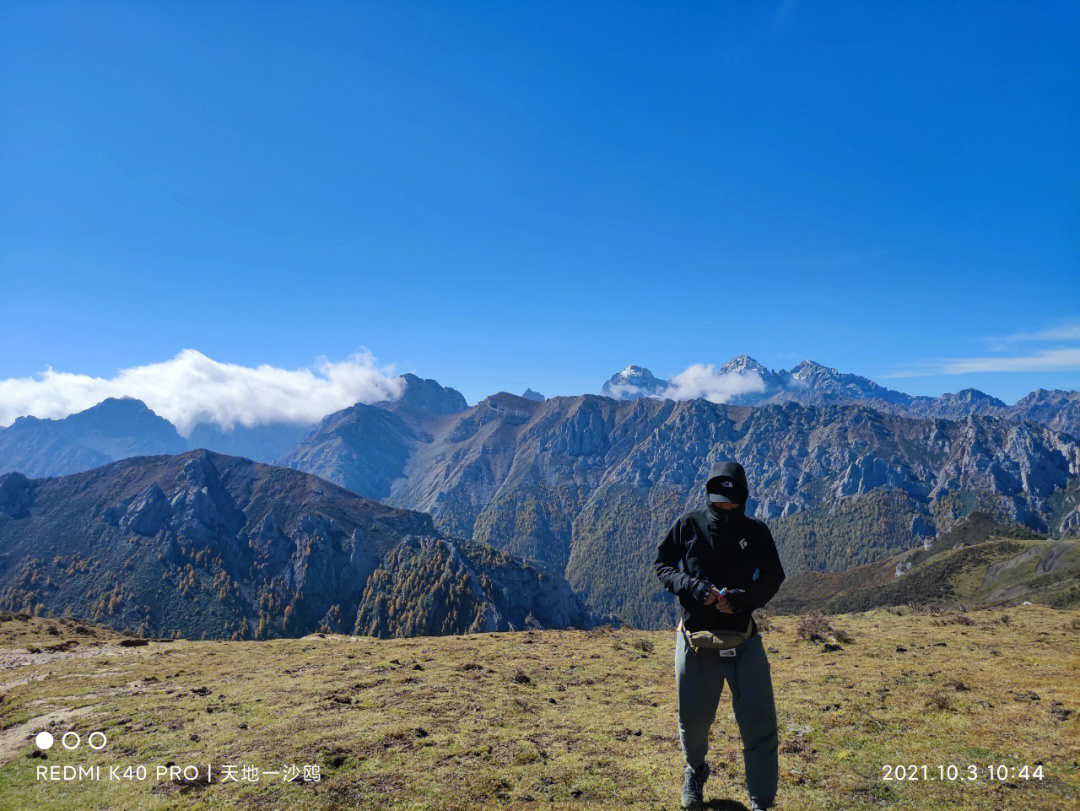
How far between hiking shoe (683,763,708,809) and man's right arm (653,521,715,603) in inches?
120

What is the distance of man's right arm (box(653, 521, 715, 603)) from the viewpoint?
8.73 m

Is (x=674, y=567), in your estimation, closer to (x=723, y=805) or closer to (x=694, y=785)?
(x=694, y=785)

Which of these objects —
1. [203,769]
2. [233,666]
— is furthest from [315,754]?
[233,666]

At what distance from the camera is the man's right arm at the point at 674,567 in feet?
28.7

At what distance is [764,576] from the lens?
897cm

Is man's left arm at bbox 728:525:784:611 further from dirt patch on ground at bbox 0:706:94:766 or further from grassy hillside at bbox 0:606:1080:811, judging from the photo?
dirt patch on ground at bbox 0:706:94:766

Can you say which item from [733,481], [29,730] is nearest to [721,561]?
[733,481]

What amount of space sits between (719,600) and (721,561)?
2.40 ft

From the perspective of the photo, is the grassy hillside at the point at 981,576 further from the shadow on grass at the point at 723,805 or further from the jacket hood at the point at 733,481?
the jacket hood at the point at 733,481

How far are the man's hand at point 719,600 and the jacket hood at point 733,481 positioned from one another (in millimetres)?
1485

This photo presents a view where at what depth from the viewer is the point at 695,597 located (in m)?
8.71

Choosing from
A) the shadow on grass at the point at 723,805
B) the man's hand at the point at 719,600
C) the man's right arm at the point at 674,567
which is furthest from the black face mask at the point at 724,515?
the shadow on grass at the point at 723,805

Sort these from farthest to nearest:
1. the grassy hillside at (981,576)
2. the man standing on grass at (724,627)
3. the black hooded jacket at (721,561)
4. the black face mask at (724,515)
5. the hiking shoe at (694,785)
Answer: the grassy hillside at (981,576) → the hiking shoe at (694,785) → the black face mask at (724,515) → the black hooded jacket at (721,561) → the man standing on grass at (724,627)

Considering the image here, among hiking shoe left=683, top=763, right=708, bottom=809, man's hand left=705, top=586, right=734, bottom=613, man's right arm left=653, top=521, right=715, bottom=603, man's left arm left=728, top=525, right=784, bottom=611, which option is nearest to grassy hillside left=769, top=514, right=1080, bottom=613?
hiking shoe left=683, top=763, right=708, bottom=809
